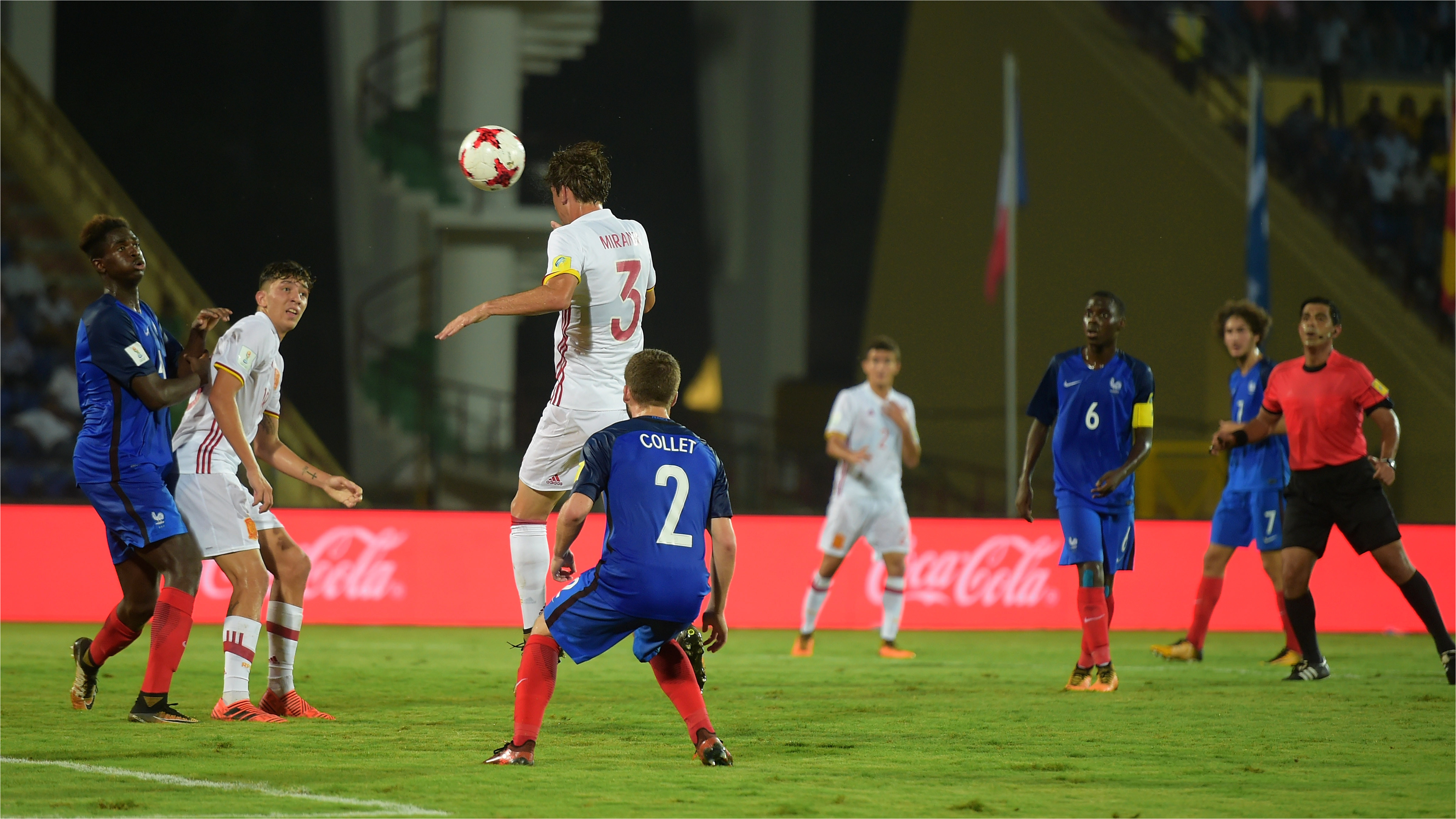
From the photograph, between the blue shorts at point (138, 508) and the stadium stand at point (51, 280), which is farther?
the stadium stand at point (51, 280)

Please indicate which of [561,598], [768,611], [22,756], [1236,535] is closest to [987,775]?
[561,598]

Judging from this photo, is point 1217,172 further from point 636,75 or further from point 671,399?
point 671,399

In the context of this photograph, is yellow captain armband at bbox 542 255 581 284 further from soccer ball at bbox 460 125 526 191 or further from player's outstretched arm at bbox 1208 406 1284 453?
player's outstretched arm at bbox 1208 406 1284 453

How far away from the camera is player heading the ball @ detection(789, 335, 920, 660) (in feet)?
34.8

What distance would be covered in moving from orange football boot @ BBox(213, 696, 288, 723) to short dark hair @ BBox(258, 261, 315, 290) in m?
1.82

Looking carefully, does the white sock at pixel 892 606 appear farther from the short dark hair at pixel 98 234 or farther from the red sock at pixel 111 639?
the short dark hair at pixel 98 234

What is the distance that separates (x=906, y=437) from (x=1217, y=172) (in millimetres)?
Result: 10765

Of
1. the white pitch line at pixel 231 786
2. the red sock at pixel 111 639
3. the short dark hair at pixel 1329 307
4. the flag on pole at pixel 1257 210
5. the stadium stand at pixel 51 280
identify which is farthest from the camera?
the flag on pole at pixel 1257 210

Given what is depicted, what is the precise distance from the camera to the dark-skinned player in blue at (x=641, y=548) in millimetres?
5016

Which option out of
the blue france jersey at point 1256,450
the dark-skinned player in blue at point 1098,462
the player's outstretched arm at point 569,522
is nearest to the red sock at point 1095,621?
the dark-skinned player in blue at point 1098,462

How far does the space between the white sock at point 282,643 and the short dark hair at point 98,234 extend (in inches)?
66.6

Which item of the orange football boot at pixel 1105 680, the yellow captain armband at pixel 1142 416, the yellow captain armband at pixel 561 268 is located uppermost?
the yellow captain armband at pixel 561 268

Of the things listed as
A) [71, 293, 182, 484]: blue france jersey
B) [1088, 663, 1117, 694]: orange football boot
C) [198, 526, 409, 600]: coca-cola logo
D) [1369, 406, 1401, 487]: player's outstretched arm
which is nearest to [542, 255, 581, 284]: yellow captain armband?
[71, 293, 182, 484]: blue france jersey

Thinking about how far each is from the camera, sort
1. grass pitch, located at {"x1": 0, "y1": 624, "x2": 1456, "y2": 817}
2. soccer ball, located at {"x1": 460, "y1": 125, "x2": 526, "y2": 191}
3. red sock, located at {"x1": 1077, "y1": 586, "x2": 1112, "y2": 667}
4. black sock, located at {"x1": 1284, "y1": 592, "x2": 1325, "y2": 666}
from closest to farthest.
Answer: grass pitch, located at {"x1": 0, "y1": 624, "x2": 1456, "y2": 817} < soccer ball, located at {"x1": 460, "y1": 125, "x2": 526, "y2": 191} < red sock, located at {"x1": 1077, "y1": 586, "x2": 1112, "y2": 667} < black sock, located at {"x1": 1284, "y1": 592, "x2": 1325, "y2": 666}
